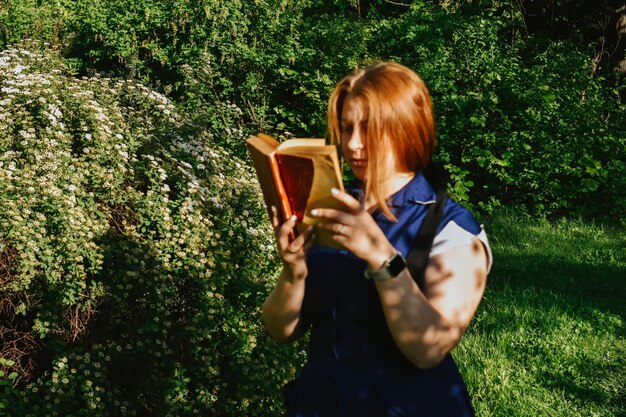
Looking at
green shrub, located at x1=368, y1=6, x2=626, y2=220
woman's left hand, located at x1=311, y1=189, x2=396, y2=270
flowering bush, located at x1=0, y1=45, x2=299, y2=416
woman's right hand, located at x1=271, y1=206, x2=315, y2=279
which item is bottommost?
green shrub, located at x1=368, y1=6, x2=626, y2=220

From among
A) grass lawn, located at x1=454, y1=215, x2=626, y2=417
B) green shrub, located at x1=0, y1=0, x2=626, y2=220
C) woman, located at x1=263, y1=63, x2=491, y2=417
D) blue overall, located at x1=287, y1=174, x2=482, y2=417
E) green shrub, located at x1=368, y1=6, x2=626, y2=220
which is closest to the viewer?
woman, located at x1=263, y1=63, x2=491, y2=417

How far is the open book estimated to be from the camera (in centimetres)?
158

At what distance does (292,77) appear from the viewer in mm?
8383

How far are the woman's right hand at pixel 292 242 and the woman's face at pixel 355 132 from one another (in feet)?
0.68

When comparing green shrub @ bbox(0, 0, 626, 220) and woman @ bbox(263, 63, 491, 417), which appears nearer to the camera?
woman @ bbox(263, 63, 491, 417)

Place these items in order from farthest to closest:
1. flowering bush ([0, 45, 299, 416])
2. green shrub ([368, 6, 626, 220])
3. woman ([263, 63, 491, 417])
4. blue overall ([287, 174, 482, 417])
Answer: green shrub ([368, 6, 626, 220]) < flowering bush ([0, 45, 299, 416]) < blue overall ([287, 174, 482, 417]) < woman ([263, 63, 491, 417])

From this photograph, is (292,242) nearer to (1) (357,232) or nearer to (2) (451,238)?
(1) (357,232)

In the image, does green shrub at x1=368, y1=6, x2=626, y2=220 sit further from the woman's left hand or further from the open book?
the woman's left hand

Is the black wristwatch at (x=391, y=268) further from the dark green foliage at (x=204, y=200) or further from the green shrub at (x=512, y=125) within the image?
the green shrub at (x=512, y=125)

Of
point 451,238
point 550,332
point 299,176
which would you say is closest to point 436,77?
point 550,332

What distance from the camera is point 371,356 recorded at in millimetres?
1791

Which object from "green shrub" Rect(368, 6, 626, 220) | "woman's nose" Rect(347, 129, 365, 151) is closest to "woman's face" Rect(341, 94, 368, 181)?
"woman's nose" Rect(347, 129, 365, 151)

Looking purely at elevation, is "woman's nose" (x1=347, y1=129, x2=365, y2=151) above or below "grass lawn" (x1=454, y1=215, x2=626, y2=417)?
above

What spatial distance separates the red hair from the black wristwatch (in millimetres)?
186
